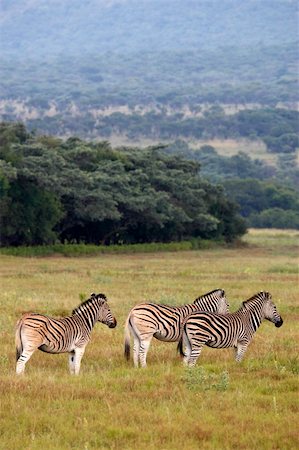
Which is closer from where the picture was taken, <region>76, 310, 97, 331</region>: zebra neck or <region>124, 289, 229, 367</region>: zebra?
<region>124, 289, 229, 367</region>: zebra

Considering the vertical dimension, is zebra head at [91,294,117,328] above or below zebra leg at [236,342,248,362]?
above

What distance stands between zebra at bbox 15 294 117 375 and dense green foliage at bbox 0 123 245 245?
145 feet

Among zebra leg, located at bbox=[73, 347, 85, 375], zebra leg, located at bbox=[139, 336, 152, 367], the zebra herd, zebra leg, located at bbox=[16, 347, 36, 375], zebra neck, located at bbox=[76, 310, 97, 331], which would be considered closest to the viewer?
zebra leg, located at bbox=[16, 347, 36, 375]

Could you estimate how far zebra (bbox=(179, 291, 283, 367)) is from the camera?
15.6 meters

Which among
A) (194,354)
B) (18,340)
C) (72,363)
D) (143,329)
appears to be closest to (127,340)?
(143,329)

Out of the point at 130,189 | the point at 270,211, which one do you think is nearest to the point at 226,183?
the point at 270,211

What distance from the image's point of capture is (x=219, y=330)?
16.0 m

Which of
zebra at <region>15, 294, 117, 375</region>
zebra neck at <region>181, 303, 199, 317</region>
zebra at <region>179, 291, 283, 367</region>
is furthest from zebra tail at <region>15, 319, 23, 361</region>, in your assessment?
zebra neck at <region>181, 303, 199, 317</region>

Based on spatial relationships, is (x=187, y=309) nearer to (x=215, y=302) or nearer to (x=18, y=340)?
(x=215, y=302)

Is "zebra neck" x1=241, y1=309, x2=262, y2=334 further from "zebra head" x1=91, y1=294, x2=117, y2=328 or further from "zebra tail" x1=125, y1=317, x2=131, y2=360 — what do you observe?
"zebra head" x1=91, y1=294, x2=117, y2=328

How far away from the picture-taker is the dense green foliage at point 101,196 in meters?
63.6

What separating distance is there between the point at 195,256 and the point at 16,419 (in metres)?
52.7

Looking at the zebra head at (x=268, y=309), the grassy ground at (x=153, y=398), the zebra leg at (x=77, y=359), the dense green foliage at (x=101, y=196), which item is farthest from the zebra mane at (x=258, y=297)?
the dense green foliage at (x=101, y=196)

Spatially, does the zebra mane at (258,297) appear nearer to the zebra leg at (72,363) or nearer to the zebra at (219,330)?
the zebra at (219,330)
